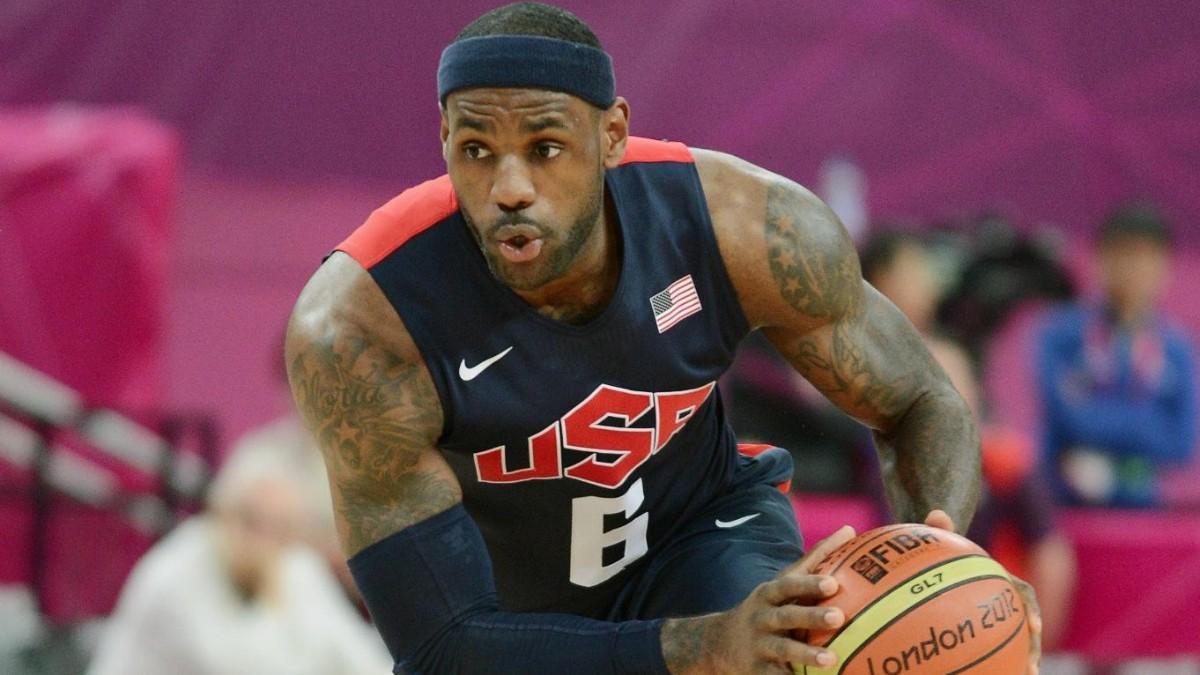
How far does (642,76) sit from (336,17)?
1597mm

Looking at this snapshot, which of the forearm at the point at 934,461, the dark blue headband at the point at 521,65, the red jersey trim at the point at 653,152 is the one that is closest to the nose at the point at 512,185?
the dark blue headband at the point at 521,65

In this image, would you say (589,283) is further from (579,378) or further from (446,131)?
(446,131)

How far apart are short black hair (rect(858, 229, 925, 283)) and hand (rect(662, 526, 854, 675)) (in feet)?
12.7

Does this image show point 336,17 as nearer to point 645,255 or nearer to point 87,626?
point 87,626

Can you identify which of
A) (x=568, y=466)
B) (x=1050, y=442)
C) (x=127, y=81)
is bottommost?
(x=1050, y=442)

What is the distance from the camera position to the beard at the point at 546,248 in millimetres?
3349

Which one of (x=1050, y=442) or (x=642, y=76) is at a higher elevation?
(x=642, y=76)

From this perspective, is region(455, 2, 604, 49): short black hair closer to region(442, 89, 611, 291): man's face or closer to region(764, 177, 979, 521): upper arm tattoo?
region(442, 89, 611, 291): man's face

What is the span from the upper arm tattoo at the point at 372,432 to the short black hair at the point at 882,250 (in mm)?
3695

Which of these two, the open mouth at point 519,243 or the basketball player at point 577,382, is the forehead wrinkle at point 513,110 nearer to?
the basketball player at point 577,382

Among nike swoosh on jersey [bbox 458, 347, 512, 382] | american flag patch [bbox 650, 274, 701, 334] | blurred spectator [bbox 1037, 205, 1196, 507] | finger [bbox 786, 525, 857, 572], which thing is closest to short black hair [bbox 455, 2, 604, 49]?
american flag patch [bbox 650, 274, 701, 334]

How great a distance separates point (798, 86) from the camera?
9.93 metres

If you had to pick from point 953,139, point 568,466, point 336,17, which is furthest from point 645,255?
point 953,139

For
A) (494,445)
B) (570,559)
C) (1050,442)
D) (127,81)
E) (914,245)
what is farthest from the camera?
(127,81)
